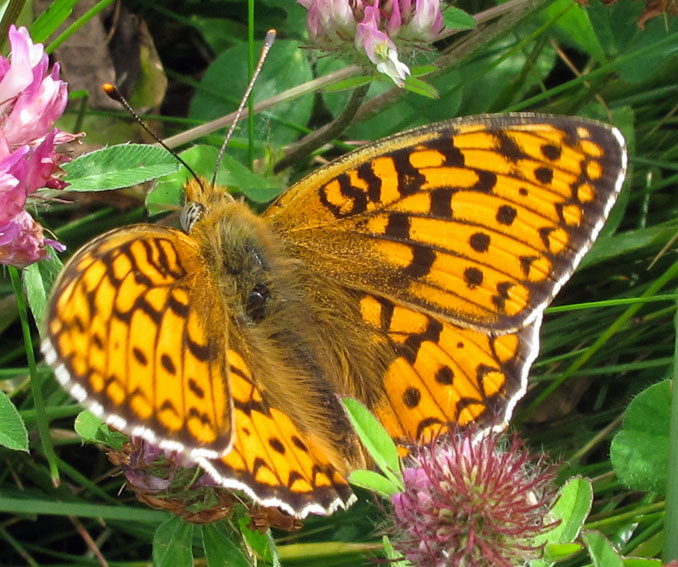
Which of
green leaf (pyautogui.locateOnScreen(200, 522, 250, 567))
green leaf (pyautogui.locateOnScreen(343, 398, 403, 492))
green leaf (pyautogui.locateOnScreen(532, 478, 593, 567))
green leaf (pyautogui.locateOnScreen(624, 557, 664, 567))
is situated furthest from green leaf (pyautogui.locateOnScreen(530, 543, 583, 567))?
green leaf (pyautogui.locateOnScreen(200, 522, 250, 567))

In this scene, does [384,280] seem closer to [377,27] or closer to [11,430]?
[377,27]

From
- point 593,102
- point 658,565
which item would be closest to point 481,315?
point 658,565

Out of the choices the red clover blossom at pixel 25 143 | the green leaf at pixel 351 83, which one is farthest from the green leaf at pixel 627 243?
the red clover blossom at pixel 25 143

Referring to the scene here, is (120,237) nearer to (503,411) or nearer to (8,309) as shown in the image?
(503,411)

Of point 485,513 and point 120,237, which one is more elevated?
point 120,237

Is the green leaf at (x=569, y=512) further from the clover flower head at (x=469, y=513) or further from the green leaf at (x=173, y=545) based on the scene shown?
the green leaf at (x=173, y=545)

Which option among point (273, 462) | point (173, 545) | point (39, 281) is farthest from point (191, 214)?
point (173, 545)
